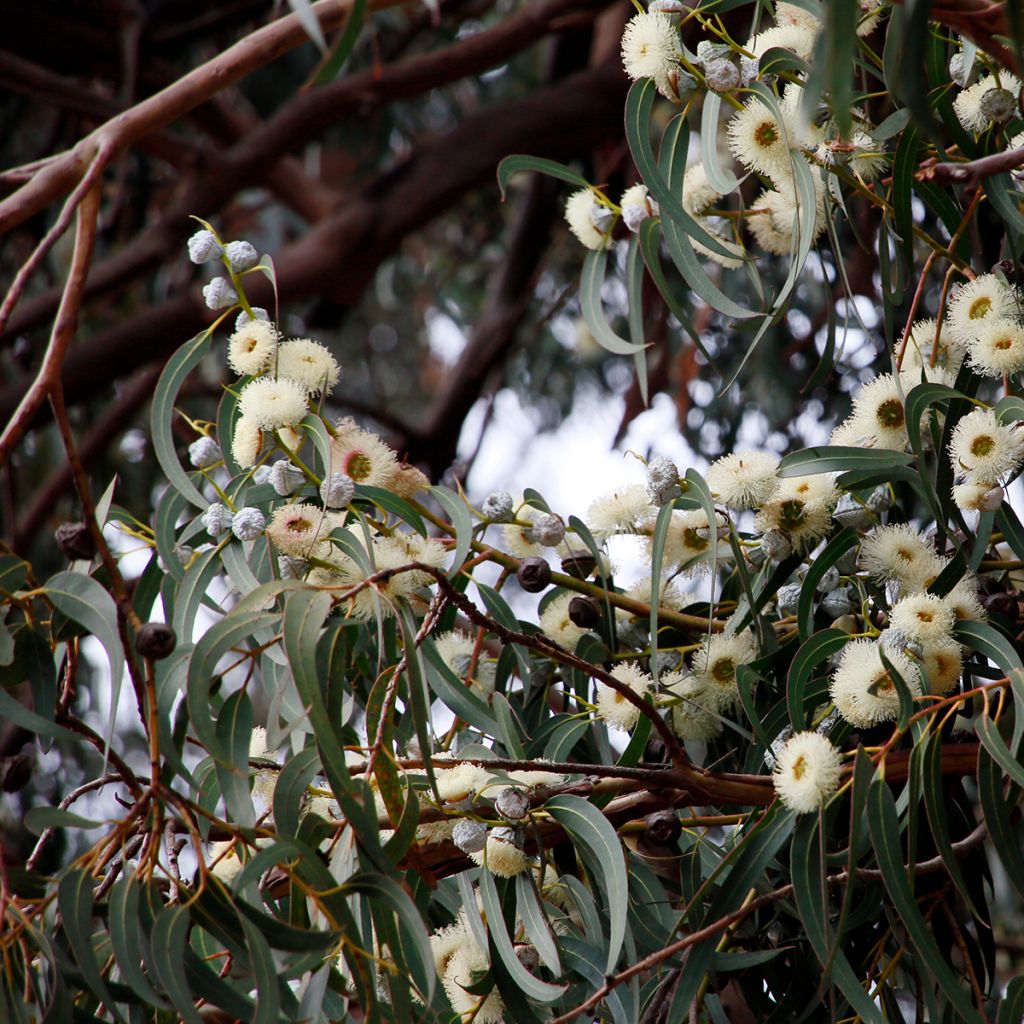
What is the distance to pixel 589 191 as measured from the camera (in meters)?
1.01

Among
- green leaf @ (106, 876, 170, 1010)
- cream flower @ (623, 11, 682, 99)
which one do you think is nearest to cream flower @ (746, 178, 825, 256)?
cream flower @ (623, 11, 682, 99)

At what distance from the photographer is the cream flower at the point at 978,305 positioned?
843mm

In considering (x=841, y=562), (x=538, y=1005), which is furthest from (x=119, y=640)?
(x=841, y=562)

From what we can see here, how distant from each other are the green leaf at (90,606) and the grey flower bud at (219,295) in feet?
0.81

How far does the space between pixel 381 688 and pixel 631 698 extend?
0.15 metres

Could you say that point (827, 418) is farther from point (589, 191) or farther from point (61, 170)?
point (61, 170)

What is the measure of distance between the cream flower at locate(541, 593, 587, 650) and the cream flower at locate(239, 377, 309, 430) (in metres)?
0.25

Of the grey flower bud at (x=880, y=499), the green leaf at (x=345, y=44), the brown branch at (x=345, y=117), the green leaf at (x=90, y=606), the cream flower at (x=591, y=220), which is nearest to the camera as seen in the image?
the green leaf at (x=345, y=44)

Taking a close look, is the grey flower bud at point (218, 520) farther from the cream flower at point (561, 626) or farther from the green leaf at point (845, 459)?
the green leaf at point (845, 459)

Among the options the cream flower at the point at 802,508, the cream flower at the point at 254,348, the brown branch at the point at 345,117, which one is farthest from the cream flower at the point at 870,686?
the brown branch at the point at 345,117

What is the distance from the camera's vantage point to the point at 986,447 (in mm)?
812

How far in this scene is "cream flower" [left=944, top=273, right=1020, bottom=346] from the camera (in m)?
0.84

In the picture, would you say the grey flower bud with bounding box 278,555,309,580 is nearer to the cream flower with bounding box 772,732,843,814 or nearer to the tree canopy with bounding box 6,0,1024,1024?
the tree canopy with bounding box 6,0,1024,1024

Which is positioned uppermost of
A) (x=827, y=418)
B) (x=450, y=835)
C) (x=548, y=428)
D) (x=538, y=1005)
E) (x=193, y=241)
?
(x=193, y=241)
